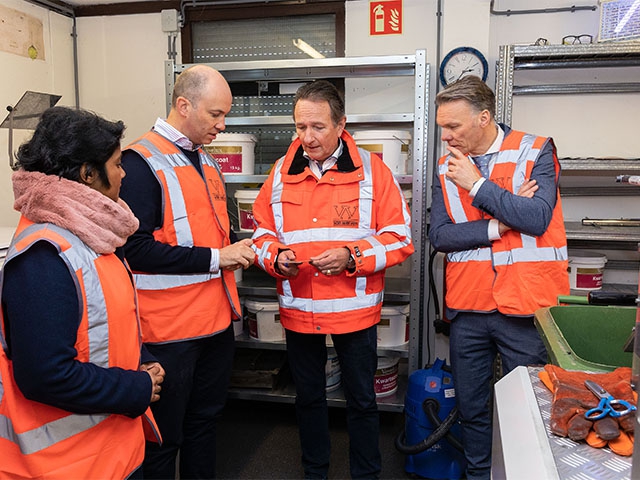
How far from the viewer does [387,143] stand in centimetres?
279

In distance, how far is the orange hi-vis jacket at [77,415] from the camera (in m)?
1.19

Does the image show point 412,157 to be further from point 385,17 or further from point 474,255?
point 385,17

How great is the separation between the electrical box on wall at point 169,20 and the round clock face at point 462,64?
1784 mm

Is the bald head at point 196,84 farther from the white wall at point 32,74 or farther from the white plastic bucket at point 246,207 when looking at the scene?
the white wall at point 32,74

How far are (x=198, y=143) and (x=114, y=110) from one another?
2070 mm

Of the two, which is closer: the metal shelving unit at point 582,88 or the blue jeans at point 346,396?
the blue jeans at point 346,396

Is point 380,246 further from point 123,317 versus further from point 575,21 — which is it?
point 575,21

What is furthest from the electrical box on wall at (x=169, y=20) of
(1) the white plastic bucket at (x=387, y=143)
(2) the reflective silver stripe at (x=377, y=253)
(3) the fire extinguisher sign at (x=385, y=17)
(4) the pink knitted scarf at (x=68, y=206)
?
(4) the pink knitted scarf at (x=68, y=206)

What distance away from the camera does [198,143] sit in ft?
6.82

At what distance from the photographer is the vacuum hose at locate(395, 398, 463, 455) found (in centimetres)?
246

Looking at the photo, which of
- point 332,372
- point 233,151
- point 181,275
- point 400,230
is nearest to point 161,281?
point 181,275

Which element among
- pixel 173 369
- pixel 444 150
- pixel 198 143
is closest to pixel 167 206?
pixel 198 143

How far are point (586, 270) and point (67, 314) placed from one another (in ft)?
8.67

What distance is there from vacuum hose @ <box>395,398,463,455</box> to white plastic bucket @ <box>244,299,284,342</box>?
0.93 meters
